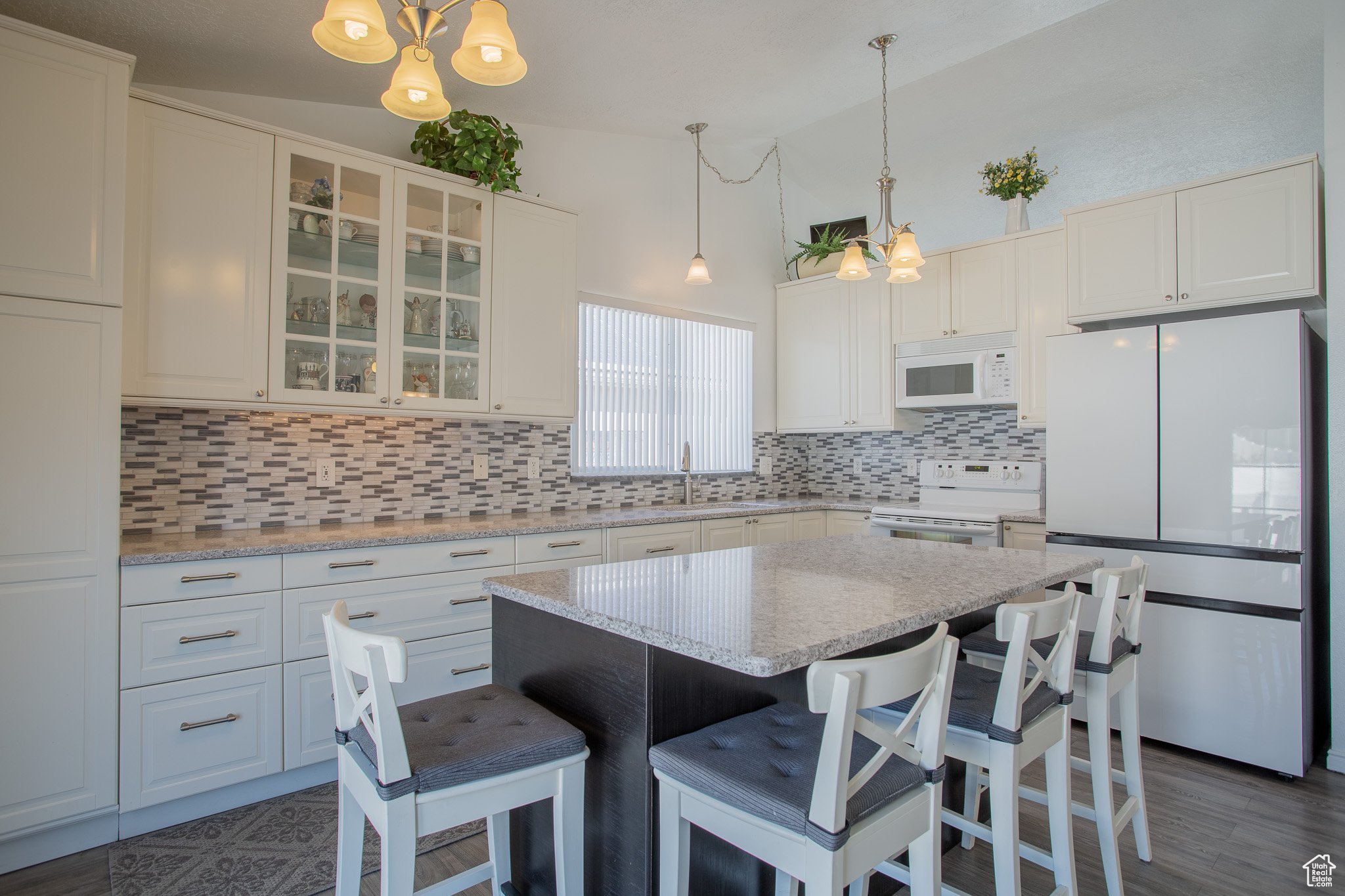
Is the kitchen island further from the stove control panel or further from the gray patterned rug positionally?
the stove control panel

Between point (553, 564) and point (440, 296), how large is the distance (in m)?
1.28

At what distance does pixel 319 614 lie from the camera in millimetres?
2451

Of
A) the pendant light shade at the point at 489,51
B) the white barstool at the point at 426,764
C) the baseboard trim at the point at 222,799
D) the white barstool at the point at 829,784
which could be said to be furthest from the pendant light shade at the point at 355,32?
the baseboard trim at the point at 222,799

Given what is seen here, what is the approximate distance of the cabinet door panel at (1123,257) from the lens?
9.98 ft

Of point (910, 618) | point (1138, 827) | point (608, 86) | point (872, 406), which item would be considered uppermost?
point (608, 86)

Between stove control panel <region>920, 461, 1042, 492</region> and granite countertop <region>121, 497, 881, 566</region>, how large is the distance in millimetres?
499

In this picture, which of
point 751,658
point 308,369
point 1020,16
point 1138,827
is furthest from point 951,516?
point 308,369

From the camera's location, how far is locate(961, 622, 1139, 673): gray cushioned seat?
1.85 metres

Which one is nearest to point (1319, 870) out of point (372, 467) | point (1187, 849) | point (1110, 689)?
point (1187, 849)

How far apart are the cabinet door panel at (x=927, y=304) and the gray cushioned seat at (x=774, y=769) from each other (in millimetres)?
3221

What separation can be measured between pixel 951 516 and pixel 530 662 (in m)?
2.62

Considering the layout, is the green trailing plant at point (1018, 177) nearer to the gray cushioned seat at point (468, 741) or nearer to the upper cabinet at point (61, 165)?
the gray cushioned seat at point (468, 741)

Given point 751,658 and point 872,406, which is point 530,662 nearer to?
point 751,658

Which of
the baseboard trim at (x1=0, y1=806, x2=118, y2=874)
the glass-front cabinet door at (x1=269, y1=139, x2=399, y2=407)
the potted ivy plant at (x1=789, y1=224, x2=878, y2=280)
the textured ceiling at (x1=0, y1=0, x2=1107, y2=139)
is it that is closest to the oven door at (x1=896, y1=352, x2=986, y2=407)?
the potted ivy plant at (x1=789, y1=224, x2=878, y2=280)
